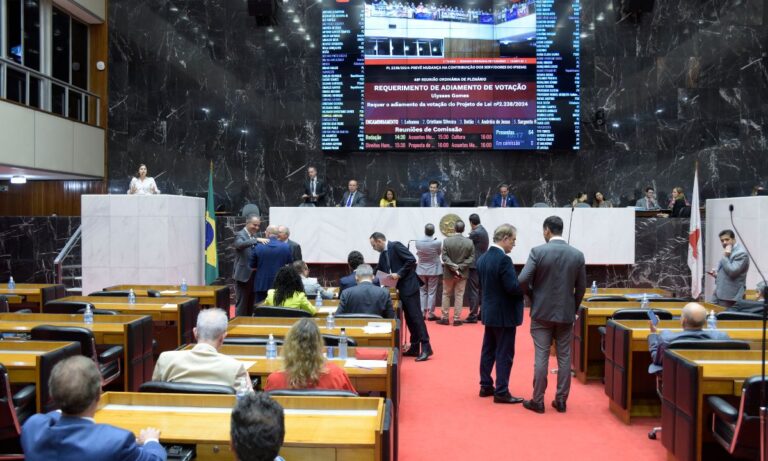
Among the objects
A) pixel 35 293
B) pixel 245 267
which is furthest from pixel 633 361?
pixel 35 293

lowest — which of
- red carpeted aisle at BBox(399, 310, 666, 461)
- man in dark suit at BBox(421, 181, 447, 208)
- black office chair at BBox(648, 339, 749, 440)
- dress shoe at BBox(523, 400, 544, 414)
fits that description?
red carpeted aisle at BBox(399, 310, 666, 461)

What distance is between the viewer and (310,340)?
3.62 meters

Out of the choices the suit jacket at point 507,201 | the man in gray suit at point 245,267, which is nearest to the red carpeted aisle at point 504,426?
the man in gray suit at point 245,267

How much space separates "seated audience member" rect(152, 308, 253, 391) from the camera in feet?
12.1

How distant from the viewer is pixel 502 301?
6.18 meters

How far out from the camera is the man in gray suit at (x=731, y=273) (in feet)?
26.7

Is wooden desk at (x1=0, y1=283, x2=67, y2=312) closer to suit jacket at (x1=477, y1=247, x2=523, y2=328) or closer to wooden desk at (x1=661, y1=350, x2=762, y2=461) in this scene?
suit jacket at (x1=477, y1=247, x2=523, y2=328)

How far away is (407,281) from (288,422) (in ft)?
15.9

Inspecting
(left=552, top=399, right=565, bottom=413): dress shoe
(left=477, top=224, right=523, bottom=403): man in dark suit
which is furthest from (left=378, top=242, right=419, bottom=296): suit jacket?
(left=552, top=399, right=565, bottom=413): dress shoe

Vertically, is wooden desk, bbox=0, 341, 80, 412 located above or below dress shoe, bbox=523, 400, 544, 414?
above

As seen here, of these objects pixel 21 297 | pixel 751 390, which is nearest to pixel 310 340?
pixel 751 390

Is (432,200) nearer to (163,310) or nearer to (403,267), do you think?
(403,267)

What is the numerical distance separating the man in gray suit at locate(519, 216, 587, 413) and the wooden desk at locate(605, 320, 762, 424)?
363 millimetres

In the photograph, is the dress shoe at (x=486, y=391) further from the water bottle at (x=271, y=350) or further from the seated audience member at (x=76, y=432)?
the seated audience member at (x=76, y=432)
